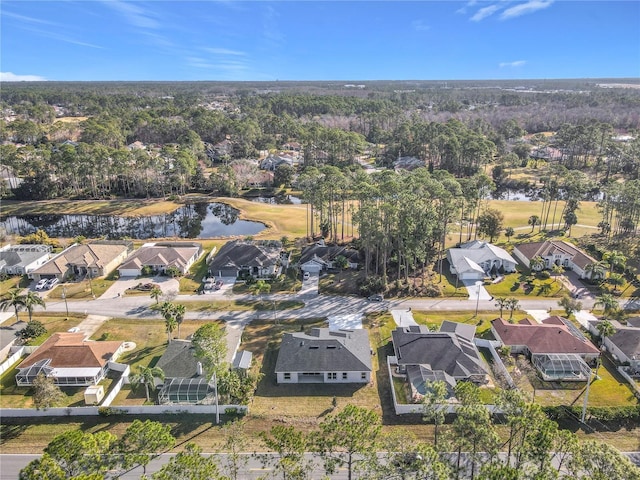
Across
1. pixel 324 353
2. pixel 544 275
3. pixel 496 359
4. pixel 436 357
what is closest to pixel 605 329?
pixel 496 359

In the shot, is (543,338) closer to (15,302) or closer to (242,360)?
(242,360)

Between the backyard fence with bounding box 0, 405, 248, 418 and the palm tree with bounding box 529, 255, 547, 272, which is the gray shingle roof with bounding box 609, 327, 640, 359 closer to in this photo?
the palm tree with bounding box 529, 255, 547, 272

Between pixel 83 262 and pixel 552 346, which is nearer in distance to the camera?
pixel 552 346

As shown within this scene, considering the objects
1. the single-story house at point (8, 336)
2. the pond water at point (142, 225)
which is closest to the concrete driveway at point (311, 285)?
the pond water at point (142, 225)

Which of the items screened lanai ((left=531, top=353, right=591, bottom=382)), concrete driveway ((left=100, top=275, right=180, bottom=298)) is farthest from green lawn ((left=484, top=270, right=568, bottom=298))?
concrete driveway ((left=100, top=275, right=180, bottom=298))

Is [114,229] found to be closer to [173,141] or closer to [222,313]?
[222,313]

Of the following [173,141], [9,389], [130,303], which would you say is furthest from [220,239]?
[173,141]
